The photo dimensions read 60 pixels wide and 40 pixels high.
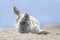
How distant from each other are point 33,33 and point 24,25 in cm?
16

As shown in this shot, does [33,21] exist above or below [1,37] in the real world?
above

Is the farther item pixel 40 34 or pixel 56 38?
pixel 40 34

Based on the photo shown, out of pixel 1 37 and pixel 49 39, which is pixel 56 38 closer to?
pixel 49 39

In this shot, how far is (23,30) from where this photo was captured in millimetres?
2449

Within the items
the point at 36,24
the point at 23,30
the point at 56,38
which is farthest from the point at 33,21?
the point at 56,38

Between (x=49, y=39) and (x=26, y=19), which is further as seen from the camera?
(x=26, y=19)

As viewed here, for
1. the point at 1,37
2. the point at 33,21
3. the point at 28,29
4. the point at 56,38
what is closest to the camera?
the point at 1,37

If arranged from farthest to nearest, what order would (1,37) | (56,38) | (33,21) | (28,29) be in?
(33,21) → (28,29) → (56,38) → (1,37)

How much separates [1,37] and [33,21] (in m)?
0.56

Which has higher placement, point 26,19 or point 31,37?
point 26,19

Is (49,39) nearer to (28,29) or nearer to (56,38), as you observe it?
(56,38)

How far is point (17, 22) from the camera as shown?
2.66 meters

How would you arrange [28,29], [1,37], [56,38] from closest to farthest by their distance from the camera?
[1,37] < [56,38] < [28,29]

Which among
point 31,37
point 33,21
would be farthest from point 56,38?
point 33,21
